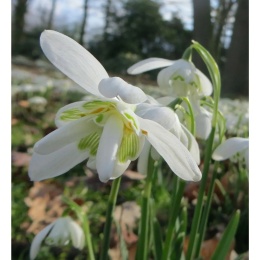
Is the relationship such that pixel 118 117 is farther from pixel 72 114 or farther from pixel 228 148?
pixel 228 148

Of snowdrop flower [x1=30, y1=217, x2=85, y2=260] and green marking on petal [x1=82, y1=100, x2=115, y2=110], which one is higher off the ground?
green marking on petal [x1=82, y1=100, x2=115, y2=110]

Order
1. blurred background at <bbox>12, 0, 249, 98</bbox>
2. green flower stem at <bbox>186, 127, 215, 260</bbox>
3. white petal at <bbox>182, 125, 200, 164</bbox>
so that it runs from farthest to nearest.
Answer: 1. blurred background at <bbox>12, 0, 249, 98</bbox>
2. green flower stem at <bbox>186, 127, 215, 260</bbox>
3. white petal at <bbox>182, 125, 200, 164</bbox>

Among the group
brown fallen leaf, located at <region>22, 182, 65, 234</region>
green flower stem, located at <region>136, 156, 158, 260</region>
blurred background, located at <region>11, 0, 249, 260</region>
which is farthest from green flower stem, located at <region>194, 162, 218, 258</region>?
brown fallen leaf, located at <region>22, 182, 65, 234</region>

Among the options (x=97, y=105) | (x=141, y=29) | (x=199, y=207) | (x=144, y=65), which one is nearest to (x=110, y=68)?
(x=141, y=29)

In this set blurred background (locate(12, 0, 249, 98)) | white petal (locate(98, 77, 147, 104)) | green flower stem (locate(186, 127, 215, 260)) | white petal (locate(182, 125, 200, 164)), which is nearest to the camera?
white petal (locate(98, 77, 147, 104))

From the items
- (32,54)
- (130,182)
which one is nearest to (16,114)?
(32,54)

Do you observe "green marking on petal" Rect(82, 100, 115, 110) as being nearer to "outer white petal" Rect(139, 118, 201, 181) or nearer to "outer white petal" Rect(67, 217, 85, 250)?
"outer white petal" Rect(139, 118, 201, 181)

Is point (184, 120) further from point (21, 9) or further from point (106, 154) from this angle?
point (21, 9)

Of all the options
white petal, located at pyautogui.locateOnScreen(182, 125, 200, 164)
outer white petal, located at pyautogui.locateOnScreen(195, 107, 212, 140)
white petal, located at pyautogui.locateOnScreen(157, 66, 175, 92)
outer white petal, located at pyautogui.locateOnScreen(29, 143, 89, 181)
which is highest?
white petal, located at pyautogui.locateOnScreen(157, 66, 175, 92)
